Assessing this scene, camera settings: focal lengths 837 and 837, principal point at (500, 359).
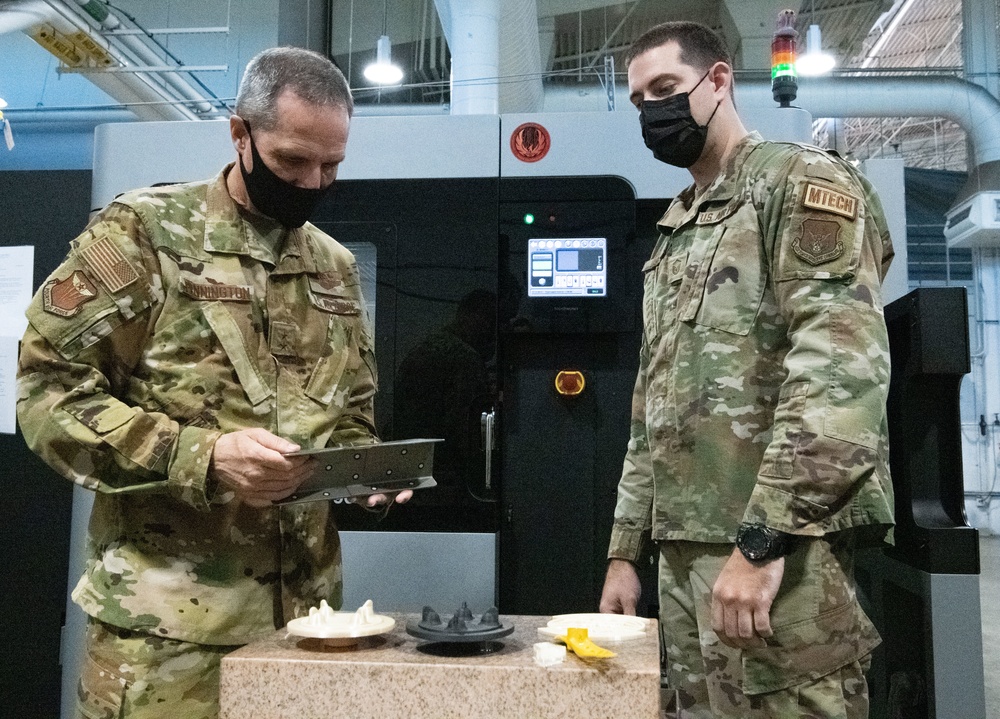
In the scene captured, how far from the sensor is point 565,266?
2.04 metres

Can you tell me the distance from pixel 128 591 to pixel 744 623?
32.1 inches

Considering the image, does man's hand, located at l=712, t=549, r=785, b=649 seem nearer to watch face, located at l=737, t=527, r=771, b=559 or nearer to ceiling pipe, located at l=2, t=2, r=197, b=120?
watch face, located at l=737, t=527, r=771, b=559

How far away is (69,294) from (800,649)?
1.10m

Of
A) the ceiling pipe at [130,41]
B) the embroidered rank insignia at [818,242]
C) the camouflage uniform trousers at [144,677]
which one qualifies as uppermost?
the ceiling pipe at [130,41]

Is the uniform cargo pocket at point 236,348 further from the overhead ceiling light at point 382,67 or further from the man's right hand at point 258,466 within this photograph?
the overhead ceiling light at point 382,67

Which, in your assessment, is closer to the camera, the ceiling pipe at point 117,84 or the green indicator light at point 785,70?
the green indicator light at point 785,70

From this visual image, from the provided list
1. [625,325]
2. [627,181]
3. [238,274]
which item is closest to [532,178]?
[627,181]

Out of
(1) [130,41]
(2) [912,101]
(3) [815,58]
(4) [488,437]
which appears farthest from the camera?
(1) [130,41]

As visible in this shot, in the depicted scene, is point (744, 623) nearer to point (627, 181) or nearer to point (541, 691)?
point (541, 691)

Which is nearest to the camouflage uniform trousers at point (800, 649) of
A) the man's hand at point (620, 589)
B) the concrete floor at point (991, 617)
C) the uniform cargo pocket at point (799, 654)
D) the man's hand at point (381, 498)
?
the uniform cargo pocket at point (799, 654)

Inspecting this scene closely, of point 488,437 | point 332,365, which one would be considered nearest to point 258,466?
point 332,365

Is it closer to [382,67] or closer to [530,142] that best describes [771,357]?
[530,142]

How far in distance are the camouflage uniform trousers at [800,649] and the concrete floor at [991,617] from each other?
164 cm

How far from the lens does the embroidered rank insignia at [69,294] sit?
3.73 feet
